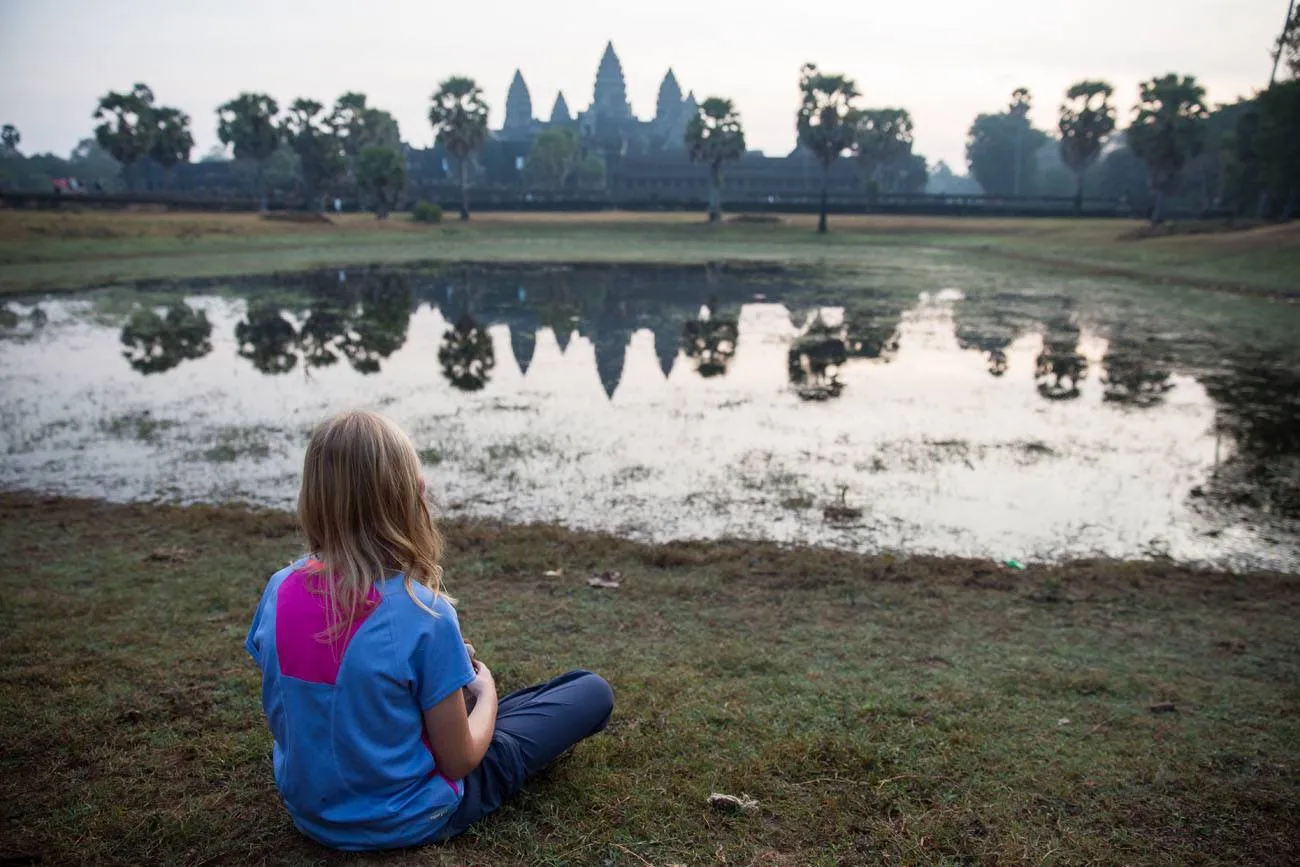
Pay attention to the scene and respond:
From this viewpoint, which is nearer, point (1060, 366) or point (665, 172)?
point (1060, 366)

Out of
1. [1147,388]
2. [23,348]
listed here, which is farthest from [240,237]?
[1147,388]

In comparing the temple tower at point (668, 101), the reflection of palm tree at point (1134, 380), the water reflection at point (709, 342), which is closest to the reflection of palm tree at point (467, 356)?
the water reflection at point (709, 342)

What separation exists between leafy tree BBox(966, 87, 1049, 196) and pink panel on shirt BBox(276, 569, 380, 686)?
87.8 m

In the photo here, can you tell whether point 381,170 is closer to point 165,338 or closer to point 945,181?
point 165,338

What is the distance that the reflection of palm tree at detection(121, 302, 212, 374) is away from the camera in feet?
45.1

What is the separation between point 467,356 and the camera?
14602 millimetres

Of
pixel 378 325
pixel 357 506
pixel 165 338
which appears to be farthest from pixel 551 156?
pixel 357 506

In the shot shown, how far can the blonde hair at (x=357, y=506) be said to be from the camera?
6.88 ft

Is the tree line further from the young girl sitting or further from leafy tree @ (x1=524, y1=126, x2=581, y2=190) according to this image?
the young girl sitting

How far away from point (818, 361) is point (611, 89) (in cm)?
10172

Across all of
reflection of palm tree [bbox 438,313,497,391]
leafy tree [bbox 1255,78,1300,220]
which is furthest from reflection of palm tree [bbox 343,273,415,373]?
leafy tree [bbox 1255,78,1300,220]

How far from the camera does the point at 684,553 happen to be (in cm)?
584

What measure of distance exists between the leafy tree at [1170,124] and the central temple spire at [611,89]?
7065 centimetres

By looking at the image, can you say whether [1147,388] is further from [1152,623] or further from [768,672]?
[768,672]
